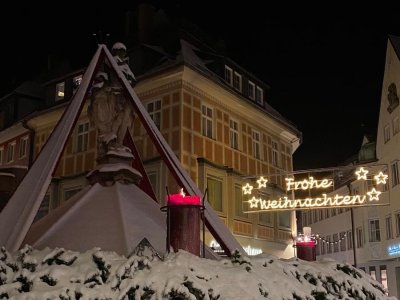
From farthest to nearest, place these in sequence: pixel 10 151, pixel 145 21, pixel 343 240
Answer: pixel 343 240 → pixel 10 151 → pixel 145 21

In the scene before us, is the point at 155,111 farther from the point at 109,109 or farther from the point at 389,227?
the point at 389,227

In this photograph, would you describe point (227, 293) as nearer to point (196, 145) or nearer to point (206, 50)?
point (196, 145)

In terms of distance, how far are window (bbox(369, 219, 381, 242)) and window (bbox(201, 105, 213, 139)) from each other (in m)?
13.9

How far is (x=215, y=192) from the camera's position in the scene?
19.8 m

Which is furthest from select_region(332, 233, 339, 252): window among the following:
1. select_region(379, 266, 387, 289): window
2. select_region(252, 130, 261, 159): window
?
select_region(252, 130, 261, 159): window

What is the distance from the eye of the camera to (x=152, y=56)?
2097 centimetres

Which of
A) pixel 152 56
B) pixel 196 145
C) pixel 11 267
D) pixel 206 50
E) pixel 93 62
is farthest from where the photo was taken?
pixel 206 50

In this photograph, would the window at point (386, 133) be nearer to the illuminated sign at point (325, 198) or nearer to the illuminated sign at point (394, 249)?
the illuminated sign at point (394, 249)

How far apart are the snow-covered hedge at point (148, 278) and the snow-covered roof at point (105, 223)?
1.26 meters

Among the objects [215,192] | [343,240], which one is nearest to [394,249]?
[343,240]

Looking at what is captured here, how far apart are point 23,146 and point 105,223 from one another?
20.5 m

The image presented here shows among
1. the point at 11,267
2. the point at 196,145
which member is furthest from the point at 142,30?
the point at 11,267

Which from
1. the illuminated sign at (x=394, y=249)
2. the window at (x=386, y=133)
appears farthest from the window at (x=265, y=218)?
the window at (x=386, y=133)

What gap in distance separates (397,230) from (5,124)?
65.3ft
